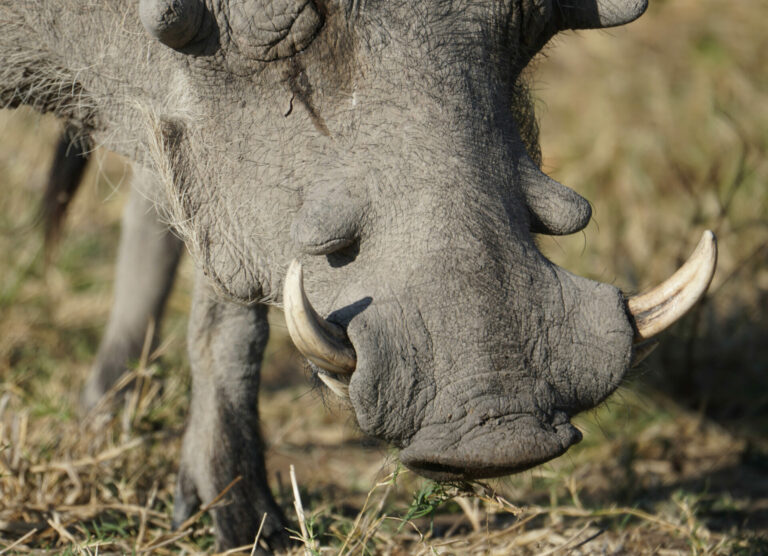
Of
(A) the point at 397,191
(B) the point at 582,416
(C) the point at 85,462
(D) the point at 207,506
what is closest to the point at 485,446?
(A) the point at 397,191

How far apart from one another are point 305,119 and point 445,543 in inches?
31.9

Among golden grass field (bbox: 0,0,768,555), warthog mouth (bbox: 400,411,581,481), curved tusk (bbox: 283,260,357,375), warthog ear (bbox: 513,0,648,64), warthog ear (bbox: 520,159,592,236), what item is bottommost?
golden grass field (bbox: 0,0,768,555)

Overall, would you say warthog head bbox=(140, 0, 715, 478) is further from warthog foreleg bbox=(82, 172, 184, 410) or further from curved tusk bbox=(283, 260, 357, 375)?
warthog foreleg bbox=(82, 172, 184, 410)

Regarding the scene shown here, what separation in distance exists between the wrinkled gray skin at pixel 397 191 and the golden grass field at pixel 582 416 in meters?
0.28

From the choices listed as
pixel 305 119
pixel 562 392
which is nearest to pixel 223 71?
pixel 305 119

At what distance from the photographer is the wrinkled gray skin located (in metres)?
1.42

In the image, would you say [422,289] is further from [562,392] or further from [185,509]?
[185,509]

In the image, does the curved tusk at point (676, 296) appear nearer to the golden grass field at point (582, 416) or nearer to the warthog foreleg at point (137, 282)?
the golden grass field at point (582, 416)

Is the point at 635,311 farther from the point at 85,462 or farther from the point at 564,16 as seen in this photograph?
the point at 85,462

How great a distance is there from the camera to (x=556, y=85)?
4977 millimetres

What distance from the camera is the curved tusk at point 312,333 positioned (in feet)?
4.56

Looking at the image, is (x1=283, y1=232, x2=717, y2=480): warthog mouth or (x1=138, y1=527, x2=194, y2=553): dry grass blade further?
(x1=138, y1=527, x2=194, y2=553): dry grass blade

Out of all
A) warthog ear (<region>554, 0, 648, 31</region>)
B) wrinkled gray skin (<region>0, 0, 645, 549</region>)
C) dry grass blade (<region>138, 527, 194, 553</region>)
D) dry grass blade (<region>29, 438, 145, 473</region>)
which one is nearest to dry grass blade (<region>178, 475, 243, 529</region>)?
dry grass blade (<region>138, 527, 194, 553</region>)

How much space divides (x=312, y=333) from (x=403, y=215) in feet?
0.82
